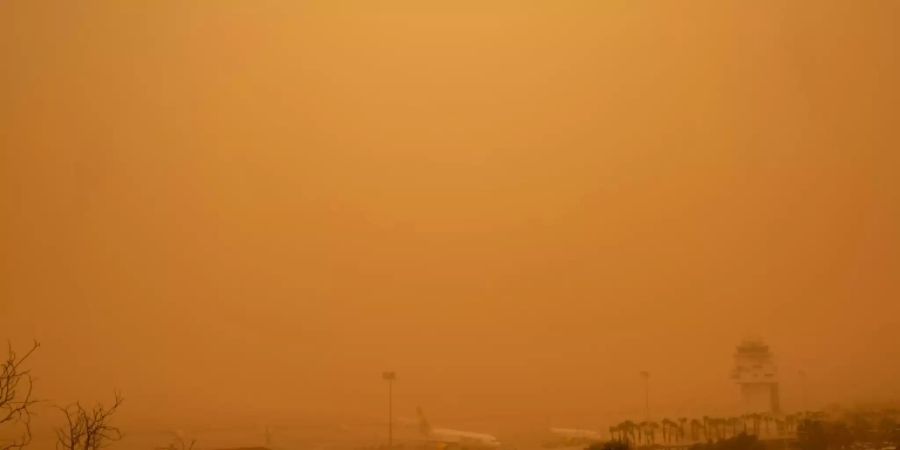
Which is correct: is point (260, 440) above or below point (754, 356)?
below

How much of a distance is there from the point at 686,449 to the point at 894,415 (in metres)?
13.0

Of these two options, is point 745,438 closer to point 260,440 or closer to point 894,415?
point 894,415

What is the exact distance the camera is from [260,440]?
157ft

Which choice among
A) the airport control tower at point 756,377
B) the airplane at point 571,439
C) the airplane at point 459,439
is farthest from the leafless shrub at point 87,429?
the airport control tower at point 756,377

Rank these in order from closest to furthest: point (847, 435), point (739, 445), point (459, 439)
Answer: point (739, 445), point (847, 435), point (459, 439)

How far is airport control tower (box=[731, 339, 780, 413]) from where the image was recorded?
196ft

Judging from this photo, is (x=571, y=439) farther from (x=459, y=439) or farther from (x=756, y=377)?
(x=756, y=377)

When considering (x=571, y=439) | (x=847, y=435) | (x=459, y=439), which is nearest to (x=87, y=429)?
(x=847, y=435)

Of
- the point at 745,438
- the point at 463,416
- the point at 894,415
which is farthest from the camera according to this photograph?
the point at 463,416

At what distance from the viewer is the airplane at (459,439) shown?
4350 centimetres

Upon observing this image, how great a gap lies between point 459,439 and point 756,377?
23088 millimetres

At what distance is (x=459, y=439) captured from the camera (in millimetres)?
52500

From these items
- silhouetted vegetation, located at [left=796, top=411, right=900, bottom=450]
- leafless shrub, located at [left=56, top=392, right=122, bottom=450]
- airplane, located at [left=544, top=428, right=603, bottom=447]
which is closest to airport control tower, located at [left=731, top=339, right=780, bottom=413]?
airplane, located at [left=544, top=428, right=603, bottom=447]

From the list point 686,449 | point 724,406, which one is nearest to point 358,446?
point 686,449
